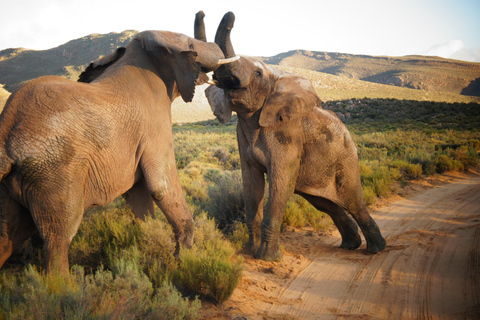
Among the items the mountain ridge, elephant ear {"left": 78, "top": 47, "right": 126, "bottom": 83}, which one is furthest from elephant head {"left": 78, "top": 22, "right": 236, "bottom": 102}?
the mountain ridge

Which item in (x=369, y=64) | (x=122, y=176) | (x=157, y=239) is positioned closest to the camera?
(x=122, y=176)

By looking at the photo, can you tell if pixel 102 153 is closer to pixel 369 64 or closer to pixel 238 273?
pixel 238 273

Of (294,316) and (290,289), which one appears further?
(290,289)

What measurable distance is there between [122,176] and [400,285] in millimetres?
3681

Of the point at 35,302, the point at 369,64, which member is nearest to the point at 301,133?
the point at 35,302

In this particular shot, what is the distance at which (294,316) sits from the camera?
3846 millimetres

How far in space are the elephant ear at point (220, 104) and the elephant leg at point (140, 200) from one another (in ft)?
5.98

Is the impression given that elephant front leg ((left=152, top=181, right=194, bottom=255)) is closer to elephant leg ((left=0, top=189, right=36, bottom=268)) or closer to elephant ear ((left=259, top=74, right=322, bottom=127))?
elephant leg ((left=0, top=189, right=36, bottom=268))

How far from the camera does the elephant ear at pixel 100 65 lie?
435 cm

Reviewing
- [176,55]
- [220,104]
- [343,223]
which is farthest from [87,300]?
[343,223]

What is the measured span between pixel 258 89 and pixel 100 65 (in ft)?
7.45

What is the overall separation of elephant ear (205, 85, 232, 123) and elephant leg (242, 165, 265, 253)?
89cm

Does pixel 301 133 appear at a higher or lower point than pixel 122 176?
higher

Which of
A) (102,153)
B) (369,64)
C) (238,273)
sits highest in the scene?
(369,64)
